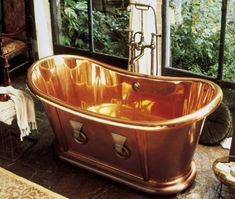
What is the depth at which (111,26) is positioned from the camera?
4227 millimetres

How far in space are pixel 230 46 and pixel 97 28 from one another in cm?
146

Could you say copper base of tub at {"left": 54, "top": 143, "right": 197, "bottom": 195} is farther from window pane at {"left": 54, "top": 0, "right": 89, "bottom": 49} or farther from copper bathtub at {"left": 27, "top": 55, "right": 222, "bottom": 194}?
window pane at {"left": 54, "top": 0, "right": 89, "bottom": 49}

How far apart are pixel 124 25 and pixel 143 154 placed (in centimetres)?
180

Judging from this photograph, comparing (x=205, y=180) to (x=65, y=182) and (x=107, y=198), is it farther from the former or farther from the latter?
(x=65, y=182)

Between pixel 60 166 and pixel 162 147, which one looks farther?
pixel 60 166

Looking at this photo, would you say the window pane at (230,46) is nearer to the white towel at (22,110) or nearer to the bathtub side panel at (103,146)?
the bathtub side panel at (103,146)

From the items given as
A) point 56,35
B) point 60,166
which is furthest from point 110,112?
point 56,35

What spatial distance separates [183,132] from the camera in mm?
2600

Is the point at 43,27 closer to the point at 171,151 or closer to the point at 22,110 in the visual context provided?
the point at 22,110

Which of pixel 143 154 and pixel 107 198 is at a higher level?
pixel 143 154

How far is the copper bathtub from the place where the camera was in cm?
262

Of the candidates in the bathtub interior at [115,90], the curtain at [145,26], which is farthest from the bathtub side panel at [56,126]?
the curtain at [145,26]

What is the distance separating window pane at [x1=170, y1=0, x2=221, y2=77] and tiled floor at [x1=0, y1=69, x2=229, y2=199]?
799 mm

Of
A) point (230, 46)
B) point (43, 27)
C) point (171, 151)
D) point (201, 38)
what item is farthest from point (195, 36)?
point (43, 27)
